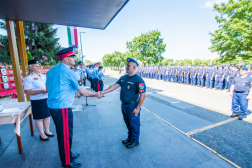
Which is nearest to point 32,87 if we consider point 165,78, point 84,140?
point 84,140

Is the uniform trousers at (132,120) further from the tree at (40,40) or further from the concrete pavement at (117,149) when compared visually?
the tree at (40,40)

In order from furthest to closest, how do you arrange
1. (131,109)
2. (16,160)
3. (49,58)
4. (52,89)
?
(49,58), (131,109), (16,160), (52,89)

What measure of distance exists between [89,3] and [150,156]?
3.75 m

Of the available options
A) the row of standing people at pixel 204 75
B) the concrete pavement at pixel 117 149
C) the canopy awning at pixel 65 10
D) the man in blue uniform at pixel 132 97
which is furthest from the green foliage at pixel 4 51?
the row of standing people at pixel 204 75

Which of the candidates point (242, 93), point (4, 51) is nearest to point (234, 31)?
point (242, 93)

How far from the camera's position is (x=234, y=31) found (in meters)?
17.2

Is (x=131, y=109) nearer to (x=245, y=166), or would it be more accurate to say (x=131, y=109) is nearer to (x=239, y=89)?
(x=245, y=166)

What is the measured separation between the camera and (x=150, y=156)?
7.95 feet

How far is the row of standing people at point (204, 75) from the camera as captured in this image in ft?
31.2

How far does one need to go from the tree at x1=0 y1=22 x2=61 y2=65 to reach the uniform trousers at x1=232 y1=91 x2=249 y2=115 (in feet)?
65.4

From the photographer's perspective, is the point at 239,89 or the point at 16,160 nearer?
the point at 16,160

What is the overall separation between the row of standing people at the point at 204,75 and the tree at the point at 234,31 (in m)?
10.1

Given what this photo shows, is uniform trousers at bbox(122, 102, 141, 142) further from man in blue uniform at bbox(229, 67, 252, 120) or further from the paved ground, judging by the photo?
man in blue uniform at bbox(229, 67, 252, 120)

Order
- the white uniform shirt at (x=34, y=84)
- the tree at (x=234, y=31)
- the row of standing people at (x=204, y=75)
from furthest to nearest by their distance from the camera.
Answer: the tree at (x=234, y=31)
the row of standing people at (x=204, y=75)
the white uniform shirt at (x=34, y=84)
